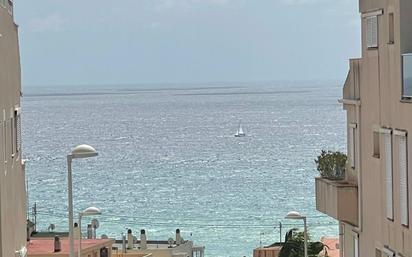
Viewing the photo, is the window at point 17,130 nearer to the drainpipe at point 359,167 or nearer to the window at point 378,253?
the drainpipe at point 359,167

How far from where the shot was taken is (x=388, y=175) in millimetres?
21984

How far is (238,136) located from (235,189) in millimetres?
61449

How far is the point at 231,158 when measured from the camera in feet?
458

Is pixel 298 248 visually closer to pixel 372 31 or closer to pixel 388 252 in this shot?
pixel 372 31

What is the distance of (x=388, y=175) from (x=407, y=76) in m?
2.62

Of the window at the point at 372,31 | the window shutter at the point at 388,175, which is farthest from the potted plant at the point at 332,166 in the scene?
the window shutter at the point at 388,175

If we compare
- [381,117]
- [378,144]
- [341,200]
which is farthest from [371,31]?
[341,200]

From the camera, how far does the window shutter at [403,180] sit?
2038 cm

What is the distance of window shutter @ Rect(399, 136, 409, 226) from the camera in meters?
20.4

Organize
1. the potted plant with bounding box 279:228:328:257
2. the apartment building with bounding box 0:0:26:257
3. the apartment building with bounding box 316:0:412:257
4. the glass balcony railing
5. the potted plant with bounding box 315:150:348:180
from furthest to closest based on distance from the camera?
the potted plant with bounding box 279:228:328:257, the potted plant with bounding box 315:150:348:180, the apartment building with bounding box 316:0:412:257, the glass balcony railing, the apartment building with bounding box 0:0:26:257

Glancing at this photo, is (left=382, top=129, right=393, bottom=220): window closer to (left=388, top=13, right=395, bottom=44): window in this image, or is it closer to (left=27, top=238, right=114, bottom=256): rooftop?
(left=388, top=13, right=395, bottom=44): window

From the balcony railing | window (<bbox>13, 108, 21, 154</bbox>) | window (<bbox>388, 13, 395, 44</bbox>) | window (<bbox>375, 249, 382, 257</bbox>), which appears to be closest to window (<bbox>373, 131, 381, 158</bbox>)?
the balcony railing

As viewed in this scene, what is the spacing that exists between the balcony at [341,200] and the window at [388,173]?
2975mm

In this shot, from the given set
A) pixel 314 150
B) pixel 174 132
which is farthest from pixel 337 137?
pixel 174 132
